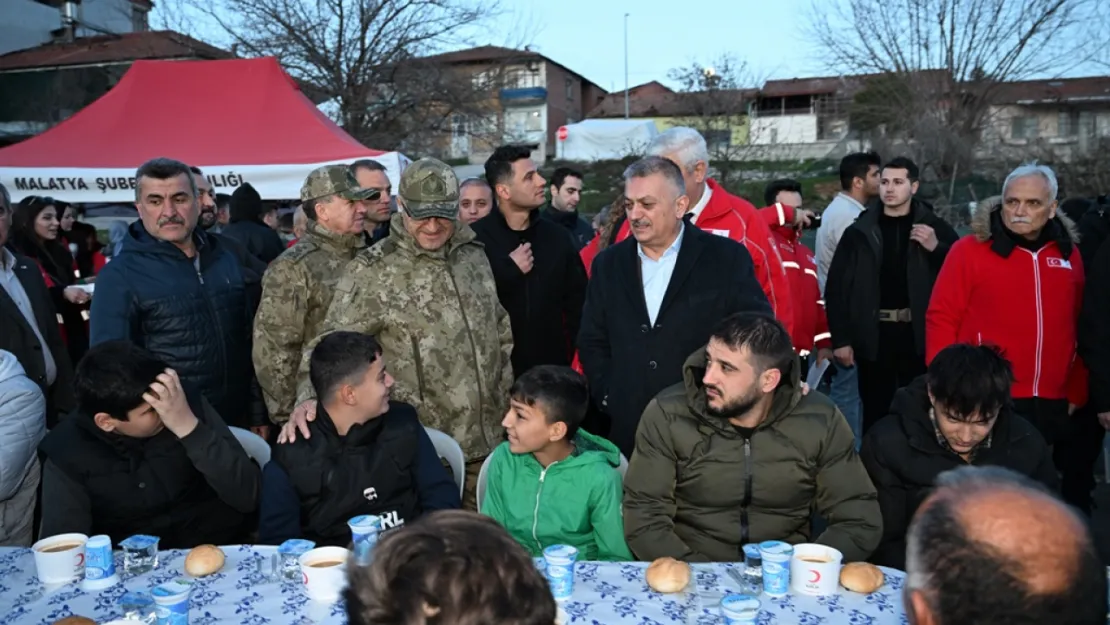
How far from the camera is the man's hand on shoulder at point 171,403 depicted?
269 cm

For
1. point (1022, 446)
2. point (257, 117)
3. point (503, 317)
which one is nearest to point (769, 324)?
point (1022, 446)

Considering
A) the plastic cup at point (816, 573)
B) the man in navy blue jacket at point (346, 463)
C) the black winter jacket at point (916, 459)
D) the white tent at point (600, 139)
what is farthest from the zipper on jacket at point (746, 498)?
the white tent at point (600, 139)

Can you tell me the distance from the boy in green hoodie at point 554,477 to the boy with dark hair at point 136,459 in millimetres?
902

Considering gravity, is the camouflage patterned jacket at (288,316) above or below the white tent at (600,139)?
below

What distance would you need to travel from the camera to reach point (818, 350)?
6086 millimetres

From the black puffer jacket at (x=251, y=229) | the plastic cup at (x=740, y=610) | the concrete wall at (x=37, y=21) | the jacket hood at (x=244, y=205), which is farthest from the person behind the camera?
the concrete wall at (x=37, y=21)

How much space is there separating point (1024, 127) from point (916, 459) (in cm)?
3036

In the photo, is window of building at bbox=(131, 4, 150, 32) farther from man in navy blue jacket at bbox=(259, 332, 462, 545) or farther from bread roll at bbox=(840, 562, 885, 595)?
bread roll at bbox=(840, 562, 885, 595)

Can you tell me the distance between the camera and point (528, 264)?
4000mm

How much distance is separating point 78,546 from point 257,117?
742 centimetres

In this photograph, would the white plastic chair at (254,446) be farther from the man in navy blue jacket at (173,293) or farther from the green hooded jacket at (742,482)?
the green hooded jacket at (742,482)

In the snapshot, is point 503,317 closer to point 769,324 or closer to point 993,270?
point 769,324

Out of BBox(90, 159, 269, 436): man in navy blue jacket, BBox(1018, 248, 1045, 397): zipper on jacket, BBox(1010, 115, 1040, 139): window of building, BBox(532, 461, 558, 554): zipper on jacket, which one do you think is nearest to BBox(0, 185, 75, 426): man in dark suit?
BBox(90, 159, 269, 436): man in navy blue jacket

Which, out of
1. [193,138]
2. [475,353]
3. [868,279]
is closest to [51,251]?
[193,138]
